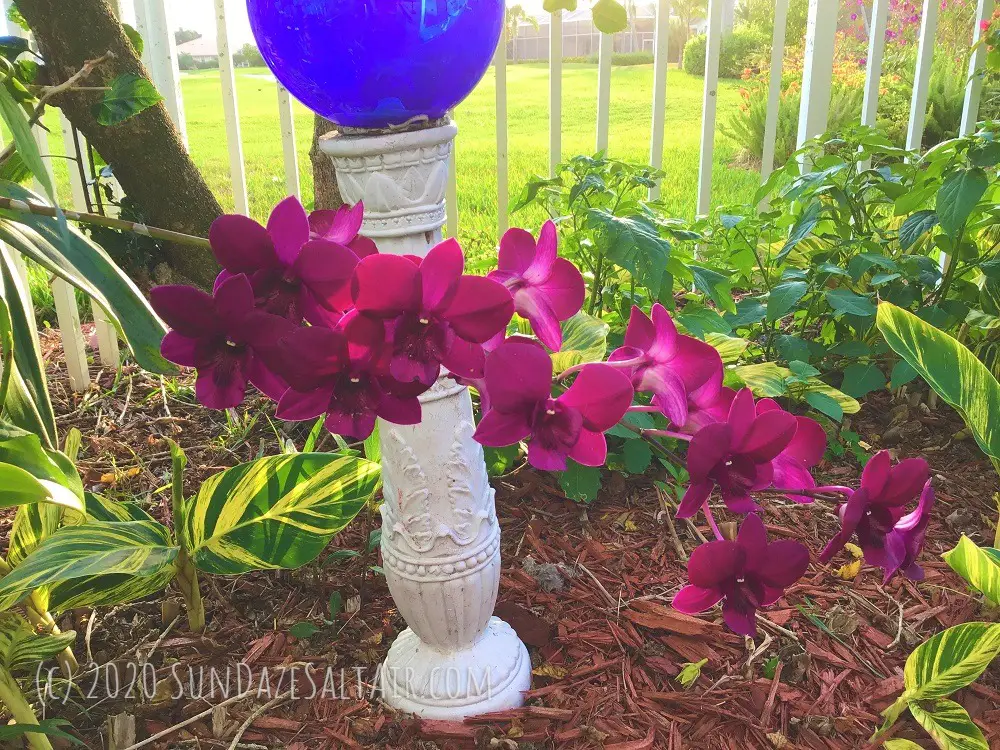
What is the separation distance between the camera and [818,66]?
295 centimetres

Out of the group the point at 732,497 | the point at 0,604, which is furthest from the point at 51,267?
the point at 732,497

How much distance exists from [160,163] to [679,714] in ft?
6.19

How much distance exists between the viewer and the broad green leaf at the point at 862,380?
6.84 ft

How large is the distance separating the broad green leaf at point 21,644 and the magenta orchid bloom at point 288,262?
3.05 feet

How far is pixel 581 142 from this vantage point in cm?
720

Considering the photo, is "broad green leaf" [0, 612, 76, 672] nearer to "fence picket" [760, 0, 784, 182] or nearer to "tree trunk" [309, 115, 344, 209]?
"tree trunk" [309, 115, 344, 209]

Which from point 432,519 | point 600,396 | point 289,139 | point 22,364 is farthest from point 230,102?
point 600,396

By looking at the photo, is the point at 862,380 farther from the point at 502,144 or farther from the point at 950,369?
the point at 502,144

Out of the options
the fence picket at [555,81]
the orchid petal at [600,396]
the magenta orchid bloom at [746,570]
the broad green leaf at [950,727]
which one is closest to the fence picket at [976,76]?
the fence picket at [555,81]

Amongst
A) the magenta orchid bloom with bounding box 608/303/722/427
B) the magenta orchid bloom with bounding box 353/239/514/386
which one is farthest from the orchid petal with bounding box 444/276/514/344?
the magenta orchid bloom with bounding box 608/303/722/427

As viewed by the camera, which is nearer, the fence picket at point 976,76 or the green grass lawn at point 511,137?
the fence picket at point 976,76

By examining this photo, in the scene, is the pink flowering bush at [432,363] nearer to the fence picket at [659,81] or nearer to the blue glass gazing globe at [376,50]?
the blue glass gazing globe at [376,50]

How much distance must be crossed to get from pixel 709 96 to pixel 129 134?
217 centimetres

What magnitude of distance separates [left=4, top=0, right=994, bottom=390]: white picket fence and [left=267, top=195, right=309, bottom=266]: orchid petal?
2.00 m
